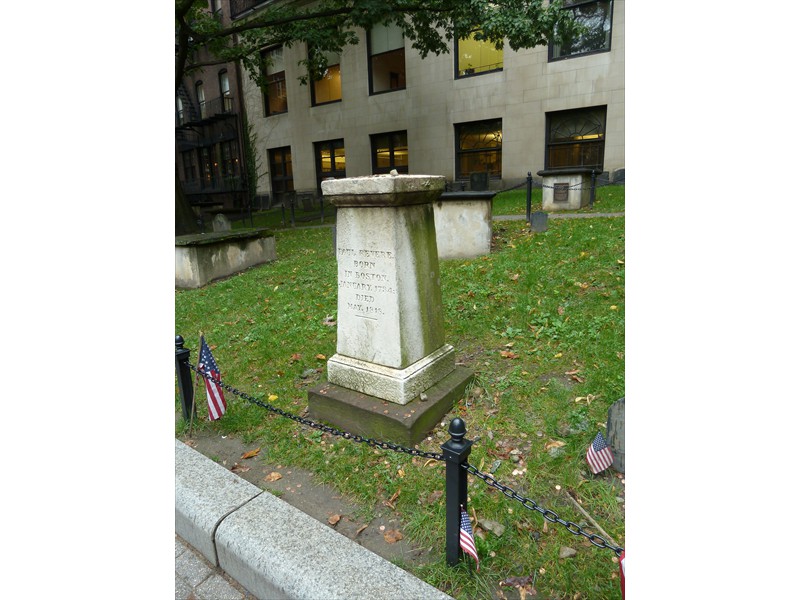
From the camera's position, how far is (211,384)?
3662 millimetres

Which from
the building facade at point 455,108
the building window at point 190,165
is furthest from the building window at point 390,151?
the building window at point 190,165

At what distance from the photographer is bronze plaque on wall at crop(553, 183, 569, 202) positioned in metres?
11.7

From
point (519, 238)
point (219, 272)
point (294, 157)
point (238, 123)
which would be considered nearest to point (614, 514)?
point (519, 238)

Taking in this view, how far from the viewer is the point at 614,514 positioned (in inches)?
102

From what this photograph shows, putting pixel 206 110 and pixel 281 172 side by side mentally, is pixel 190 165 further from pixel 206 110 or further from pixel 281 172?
pixel 281 172

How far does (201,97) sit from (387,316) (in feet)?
97.6

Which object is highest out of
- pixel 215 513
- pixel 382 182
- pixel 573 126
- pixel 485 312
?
pixel 573 126

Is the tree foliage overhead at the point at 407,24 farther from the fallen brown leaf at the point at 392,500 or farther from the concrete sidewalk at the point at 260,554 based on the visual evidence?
Result: the concrete sidewalk at the point at 260,554

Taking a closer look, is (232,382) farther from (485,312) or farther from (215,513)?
(485,312)

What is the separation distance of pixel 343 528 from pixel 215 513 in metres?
0.72

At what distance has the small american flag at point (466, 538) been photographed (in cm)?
221

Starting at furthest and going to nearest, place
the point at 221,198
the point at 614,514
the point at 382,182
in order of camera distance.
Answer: the point at 221,198 < the point at 382,182 < the point at 614,514

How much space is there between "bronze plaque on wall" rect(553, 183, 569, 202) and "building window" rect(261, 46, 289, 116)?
56.2ft

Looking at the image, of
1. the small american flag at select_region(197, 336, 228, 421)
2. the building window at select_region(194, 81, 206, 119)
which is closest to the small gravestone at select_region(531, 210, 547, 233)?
the small american flag at select_region(197, 336, 228, 421)
